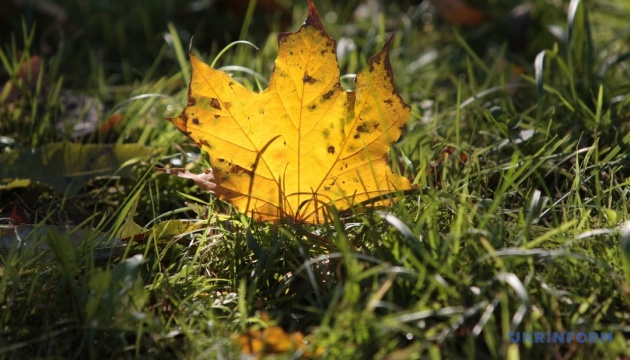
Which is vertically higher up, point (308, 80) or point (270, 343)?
point (308, 80)

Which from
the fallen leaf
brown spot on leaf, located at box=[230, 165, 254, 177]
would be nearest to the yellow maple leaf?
brown spot on leaf, located at box=[230, 165, 254, 177]

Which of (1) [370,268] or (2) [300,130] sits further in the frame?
(2) [300,130]

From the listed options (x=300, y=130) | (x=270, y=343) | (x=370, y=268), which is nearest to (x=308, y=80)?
(x=300, y=130)

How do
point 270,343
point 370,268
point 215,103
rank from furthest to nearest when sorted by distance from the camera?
point 215,103 → point 370,268 → point 270,343

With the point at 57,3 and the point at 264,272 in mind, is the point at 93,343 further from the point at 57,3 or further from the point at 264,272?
the point at 57,3

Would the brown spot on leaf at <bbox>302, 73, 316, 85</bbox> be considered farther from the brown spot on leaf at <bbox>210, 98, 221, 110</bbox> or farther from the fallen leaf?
the fallen leaf

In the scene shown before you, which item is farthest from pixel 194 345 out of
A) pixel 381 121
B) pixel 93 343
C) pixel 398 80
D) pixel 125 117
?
pixel 398 80

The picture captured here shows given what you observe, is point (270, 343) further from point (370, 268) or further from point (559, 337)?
point (559, 337)
